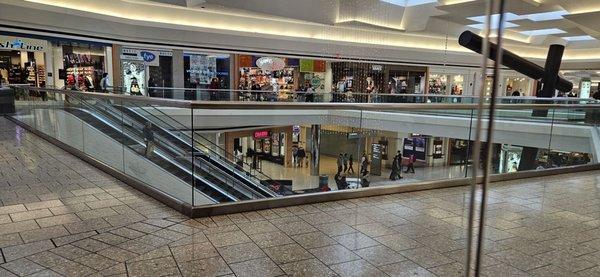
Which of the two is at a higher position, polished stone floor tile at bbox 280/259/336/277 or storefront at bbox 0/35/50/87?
storefront at bbox 0/35/50/87

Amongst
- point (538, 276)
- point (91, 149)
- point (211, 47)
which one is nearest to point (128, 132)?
point (91, 149)

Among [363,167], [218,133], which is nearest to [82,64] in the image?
[218,133]

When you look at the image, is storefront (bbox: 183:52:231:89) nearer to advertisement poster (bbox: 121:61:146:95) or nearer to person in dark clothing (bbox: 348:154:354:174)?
advertisement poster (bbox: 121:61:146:95)

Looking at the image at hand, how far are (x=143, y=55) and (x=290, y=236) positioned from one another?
1480cm

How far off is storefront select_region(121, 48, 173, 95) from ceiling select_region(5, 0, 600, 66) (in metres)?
1.30

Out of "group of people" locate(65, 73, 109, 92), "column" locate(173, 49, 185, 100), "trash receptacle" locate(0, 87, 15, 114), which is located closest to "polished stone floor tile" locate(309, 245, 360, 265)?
"trash receptacle" locate(0, 87, 15, 114)

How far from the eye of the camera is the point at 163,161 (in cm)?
483

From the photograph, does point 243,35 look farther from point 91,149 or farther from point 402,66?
point 91,149

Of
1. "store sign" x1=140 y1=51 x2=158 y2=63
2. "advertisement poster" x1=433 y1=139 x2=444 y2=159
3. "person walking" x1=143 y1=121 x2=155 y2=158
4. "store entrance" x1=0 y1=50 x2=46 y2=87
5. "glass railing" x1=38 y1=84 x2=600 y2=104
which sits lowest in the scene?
"advertisement poster" x1=433 y1=139 x2=444 y2=159

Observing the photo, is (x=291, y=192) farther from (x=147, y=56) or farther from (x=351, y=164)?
(x=147, y=56)

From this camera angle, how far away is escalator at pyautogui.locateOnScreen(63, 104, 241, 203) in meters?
3.89

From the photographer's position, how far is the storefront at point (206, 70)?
58.1 ft

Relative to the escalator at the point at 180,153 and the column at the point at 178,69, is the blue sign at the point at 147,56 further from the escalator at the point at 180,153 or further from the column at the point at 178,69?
the escalator at the point at 180,153

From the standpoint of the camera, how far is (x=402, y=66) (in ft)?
79.6
